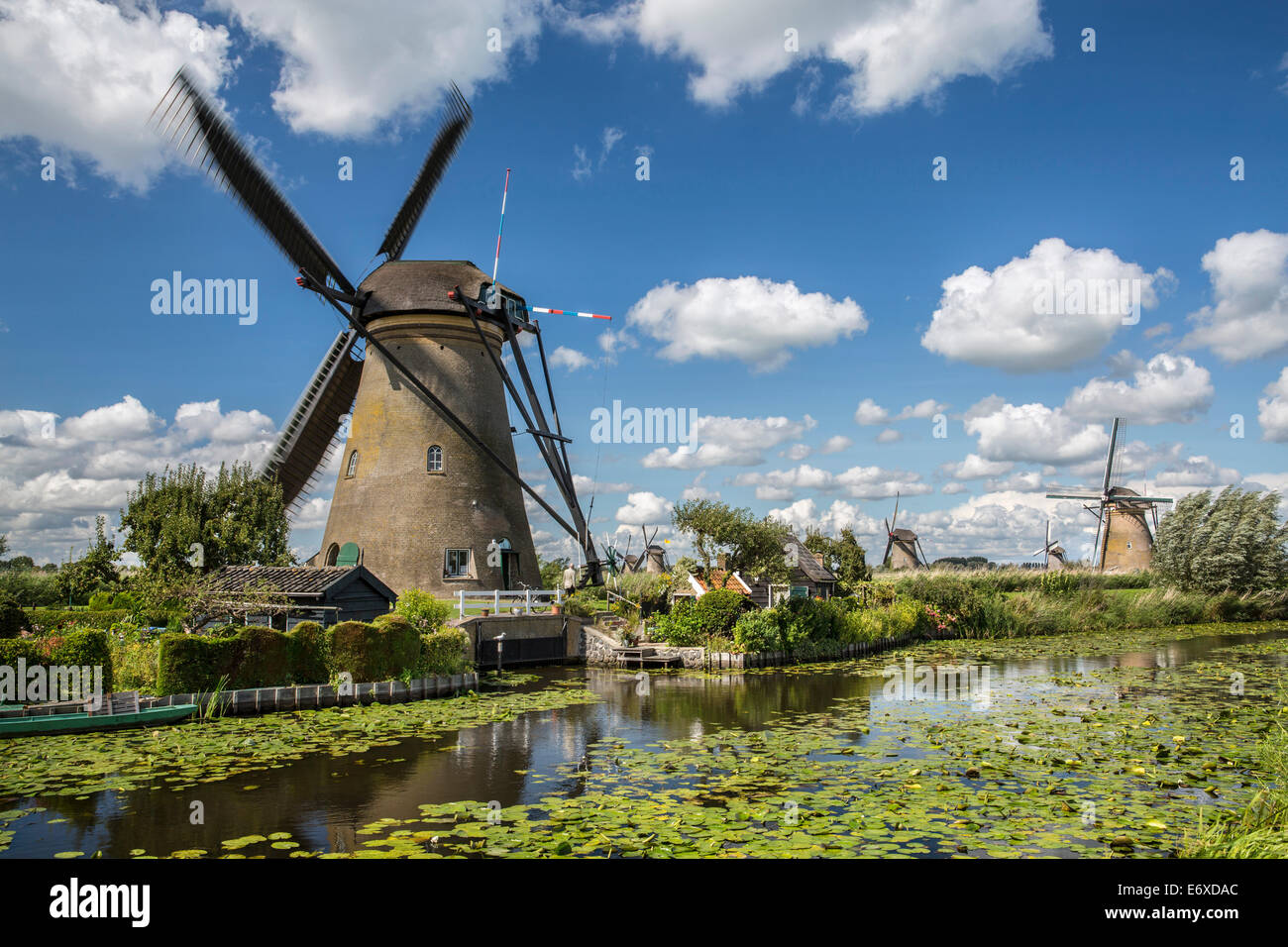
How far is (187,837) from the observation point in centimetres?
661

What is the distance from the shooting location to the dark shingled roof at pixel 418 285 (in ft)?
72.7

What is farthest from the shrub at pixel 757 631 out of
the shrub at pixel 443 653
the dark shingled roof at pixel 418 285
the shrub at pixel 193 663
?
the shrub at pixel 193 663

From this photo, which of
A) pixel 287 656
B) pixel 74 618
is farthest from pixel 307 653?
pixel 74 618

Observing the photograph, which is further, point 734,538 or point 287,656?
point 734,538

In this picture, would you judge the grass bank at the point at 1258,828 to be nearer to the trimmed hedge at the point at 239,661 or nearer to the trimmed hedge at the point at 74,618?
the trimmed hedge at the point at 239,661

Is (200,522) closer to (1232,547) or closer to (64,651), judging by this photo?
(64,651)

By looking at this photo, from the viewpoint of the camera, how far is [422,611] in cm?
1677

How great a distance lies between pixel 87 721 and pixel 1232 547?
42.1 meters

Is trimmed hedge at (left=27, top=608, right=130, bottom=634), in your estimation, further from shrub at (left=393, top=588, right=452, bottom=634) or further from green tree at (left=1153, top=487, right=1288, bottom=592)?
green tree at (left=1153, top=487, right=1288, bottom=592)

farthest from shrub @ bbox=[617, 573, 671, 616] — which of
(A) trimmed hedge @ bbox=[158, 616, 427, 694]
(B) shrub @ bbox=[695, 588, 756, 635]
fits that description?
(A) trimmed hedge @ bbox=[158, 616, 427, 694]
